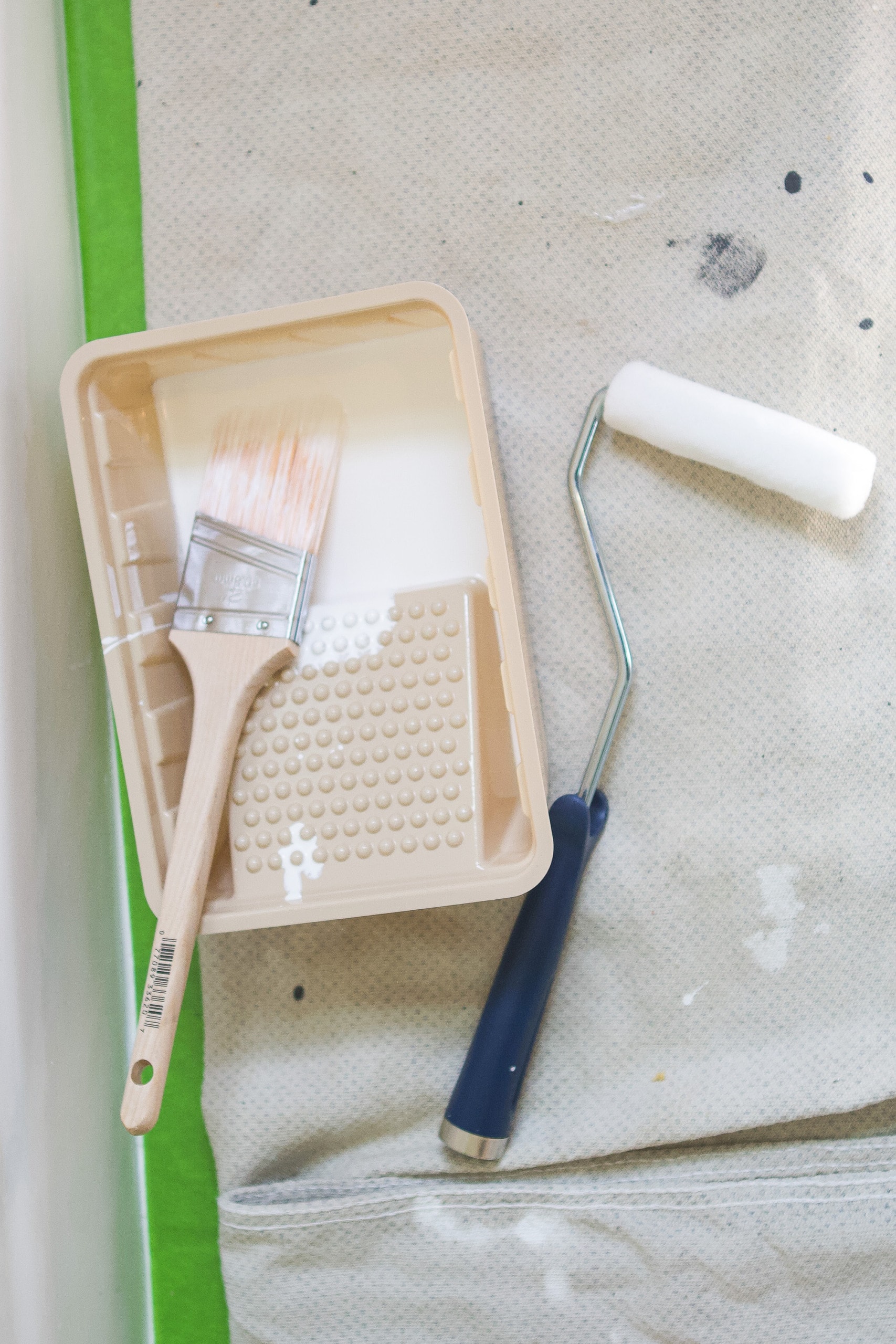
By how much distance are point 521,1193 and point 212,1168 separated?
0.25 meters

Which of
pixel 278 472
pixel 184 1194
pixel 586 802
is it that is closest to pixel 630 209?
pixel 278 472

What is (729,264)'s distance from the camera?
0.69 m

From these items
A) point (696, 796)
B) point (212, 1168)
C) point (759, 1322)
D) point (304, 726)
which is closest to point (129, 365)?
point (304, 726)

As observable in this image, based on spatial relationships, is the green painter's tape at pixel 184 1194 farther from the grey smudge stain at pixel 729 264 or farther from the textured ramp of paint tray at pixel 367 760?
the grey smudge stain at pixel 729 264

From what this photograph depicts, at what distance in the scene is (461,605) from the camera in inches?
24.2

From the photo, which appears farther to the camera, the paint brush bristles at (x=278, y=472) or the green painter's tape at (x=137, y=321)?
the green painter's tape at (x=137, y=321)

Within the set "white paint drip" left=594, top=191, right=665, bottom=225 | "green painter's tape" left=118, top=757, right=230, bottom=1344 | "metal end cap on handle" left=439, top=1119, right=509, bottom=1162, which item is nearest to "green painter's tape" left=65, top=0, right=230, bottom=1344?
"green painter's tape" left=118, top=757, right=230, bottom=1344

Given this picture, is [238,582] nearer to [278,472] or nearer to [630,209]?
[278,472]

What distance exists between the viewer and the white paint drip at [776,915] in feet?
2.24

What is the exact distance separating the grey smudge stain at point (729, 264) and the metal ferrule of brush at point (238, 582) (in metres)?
0.36

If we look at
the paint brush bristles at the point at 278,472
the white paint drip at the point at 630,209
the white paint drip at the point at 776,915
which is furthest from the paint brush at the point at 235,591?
the white paint drip at the point at 776,915

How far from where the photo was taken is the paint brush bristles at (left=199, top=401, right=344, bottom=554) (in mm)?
646

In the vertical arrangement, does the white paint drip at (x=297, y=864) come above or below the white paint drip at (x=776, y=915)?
above

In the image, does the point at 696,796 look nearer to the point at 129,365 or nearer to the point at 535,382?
the point at 535,382
